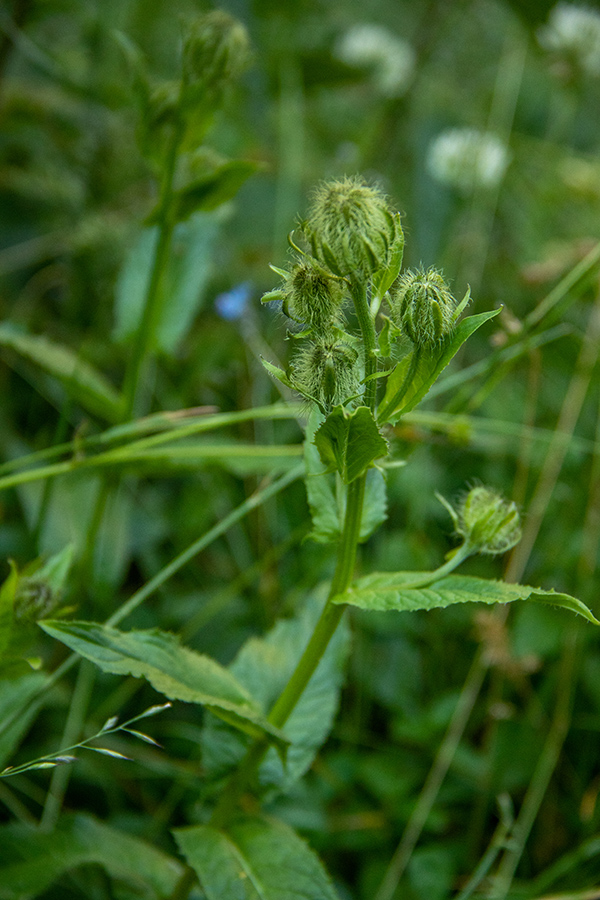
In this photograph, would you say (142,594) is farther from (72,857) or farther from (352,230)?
(352,230)

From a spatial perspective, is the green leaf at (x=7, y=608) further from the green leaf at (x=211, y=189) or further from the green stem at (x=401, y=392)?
the green leaf at (x=211, y=189)

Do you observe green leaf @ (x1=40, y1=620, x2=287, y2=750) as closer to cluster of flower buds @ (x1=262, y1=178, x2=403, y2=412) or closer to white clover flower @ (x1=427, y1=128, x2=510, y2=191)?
cluster of flower buds @ (x1=262, y1=178, x2=403, y2=412)

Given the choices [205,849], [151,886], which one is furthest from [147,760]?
[205,849]

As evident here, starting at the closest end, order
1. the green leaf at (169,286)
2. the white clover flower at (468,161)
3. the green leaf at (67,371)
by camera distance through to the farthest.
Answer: the green leaf at (67,371), the green leaf at (169,286), the white clover flower at (468,161)

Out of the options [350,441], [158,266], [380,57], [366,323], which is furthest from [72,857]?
[380,57]

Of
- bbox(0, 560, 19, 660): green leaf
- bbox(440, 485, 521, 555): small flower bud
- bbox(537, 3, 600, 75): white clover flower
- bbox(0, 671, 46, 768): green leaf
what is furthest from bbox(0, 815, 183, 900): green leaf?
bbox(537, 3, 600, 75): white clover flower

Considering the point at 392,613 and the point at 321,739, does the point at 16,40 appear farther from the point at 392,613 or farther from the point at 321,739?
the point at 321,739

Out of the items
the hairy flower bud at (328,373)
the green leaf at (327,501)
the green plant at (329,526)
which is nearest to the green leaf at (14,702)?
the green plant at (329,526)
